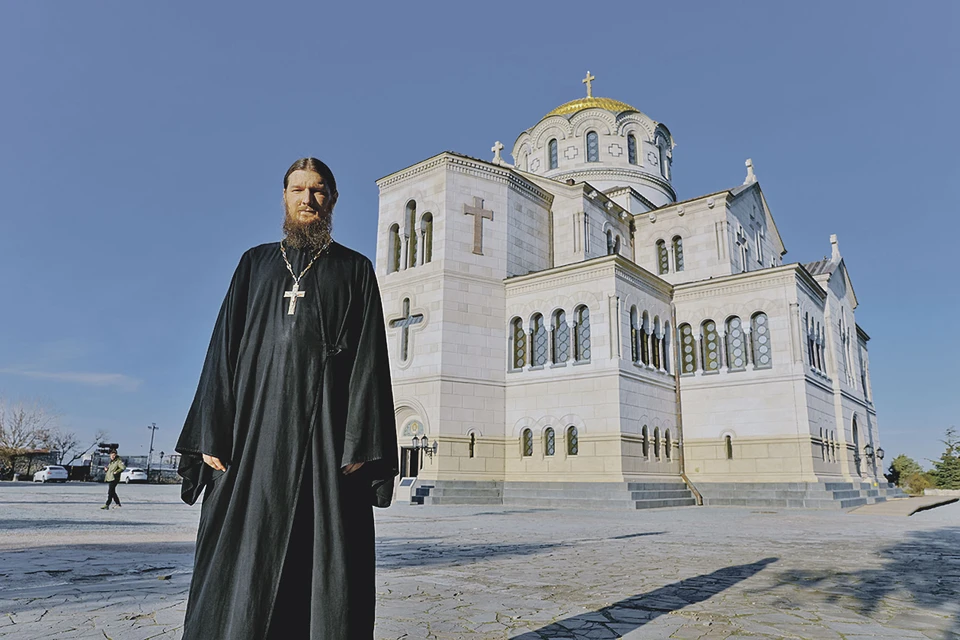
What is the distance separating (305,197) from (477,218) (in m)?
20.4

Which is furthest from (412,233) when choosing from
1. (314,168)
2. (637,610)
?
(314,168)

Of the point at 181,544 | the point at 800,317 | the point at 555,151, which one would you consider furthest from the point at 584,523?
the point at 555,151

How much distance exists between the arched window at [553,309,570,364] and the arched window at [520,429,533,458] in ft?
8.76

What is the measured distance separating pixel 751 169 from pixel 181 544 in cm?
3000

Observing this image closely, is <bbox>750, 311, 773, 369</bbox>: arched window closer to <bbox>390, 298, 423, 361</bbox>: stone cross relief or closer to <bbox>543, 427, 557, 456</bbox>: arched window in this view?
<bbox>543, 427, 557, 456</bbox>: arched window

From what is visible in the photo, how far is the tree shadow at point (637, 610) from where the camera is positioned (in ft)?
12.8

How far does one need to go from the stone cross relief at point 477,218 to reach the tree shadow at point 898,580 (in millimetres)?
16755

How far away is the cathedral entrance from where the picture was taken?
22469mm

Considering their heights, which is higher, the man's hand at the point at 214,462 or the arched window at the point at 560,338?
the arched window at the point at 560,338

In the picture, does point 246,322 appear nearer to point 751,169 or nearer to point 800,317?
point 800,317

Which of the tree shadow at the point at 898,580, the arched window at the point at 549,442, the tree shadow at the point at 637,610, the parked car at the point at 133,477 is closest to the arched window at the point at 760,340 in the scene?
A: the arched window at the point at 549,442

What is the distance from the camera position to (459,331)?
73.2ft

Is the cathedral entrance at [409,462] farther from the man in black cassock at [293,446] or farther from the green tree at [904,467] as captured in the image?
the green tree at [904,467]

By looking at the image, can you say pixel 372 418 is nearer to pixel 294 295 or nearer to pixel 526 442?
pixel 294 295
